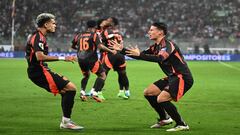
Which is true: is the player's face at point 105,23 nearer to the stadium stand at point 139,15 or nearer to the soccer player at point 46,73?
the soccer player at point 46,73

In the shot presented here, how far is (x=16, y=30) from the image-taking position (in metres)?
53.0

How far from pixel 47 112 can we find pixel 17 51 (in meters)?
37.8

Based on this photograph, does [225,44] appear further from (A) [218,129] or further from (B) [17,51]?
(A) [218,129]

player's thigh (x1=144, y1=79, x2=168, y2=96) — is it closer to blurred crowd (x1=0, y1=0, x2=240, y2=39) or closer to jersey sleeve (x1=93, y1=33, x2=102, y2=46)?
jersey sleeve (x1=93, y1=33, x2=102, y2=46)

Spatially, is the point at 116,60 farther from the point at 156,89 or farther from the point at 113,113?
the point at 156,89

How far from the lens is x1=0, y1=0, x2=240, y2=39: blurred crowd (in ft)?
176

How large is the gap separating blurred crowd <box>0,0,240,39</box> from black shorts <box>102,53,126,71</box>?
37.0 m

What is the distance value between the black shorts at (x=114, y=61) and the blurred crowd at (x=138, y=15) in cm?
3701

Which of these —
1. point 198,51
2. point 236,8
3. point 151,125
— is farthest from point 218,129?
point 236,8

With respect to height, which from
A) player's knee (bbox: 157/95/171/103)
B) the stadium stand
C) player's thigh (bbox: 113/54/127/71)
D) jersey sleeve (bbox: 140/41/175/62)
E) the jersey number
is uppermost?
jersey sleeve (bbox: 140/41/175/62)

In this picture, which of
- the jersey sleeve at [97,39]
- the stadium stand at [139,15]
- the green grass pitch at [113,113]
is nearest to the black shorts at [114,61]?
the green grass pitch at [113,113]

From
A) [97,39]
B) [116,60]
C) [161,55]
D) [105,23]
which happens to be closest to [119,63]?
[116,60]

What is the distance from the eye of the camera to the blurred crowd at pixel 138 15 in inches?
2111

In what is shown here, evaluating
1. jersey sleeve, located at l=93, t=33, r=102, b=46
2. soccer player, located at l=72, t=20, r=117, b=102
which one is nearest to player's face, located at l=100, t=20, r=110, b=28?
soccer player, located at l=72, t=20, r=117, b=102
